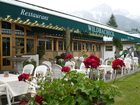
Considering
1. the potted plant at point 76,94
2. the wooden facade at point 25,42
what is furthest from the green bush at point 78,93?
the wooden facade at point 25,42

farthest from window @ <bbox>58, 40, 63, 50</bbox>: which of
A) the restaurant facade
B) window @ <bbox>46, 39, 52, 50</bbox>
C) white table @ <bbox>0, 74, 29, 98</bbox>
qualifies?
white table @ <bbox>0, 74, 29, 98</bbox>

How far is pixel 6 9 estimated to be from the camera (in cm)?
717

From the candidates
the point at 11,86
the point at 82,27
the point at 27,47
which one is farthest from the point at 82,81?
the point at 27,47

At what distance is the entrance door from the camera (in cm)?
1670

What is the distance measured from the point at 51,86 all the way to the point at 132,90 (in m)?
7.16

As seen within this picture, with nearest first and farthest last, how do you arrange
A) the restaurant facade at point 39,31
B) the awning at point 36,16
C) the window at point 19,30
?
1. the awning at point 36,16
2. the restaurant facade at point 39,31
3. the window at point 19,30

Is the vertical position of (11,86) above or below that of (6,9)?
below

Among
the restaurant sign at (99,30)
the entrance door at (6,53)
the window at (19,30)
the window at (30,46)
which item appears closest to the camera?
the restaurant sign at (99,30)

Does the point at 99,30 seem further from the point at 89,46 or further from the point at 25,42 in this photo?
the point at 89,46

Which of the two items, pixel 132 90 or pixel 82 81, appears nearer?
pixel 82 81

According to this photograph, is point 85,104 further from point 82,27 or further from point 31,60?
point 31,60

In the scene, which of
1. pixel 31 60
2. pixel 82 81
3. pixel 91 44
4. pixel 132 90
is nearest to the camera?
pixel 82 81

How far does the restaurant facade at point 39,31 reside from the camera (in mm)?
7898

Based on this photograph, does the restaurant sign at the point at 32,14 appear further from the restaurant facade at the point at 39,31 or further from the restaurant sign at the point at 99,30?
the restaurant sign at the point at 99,30
